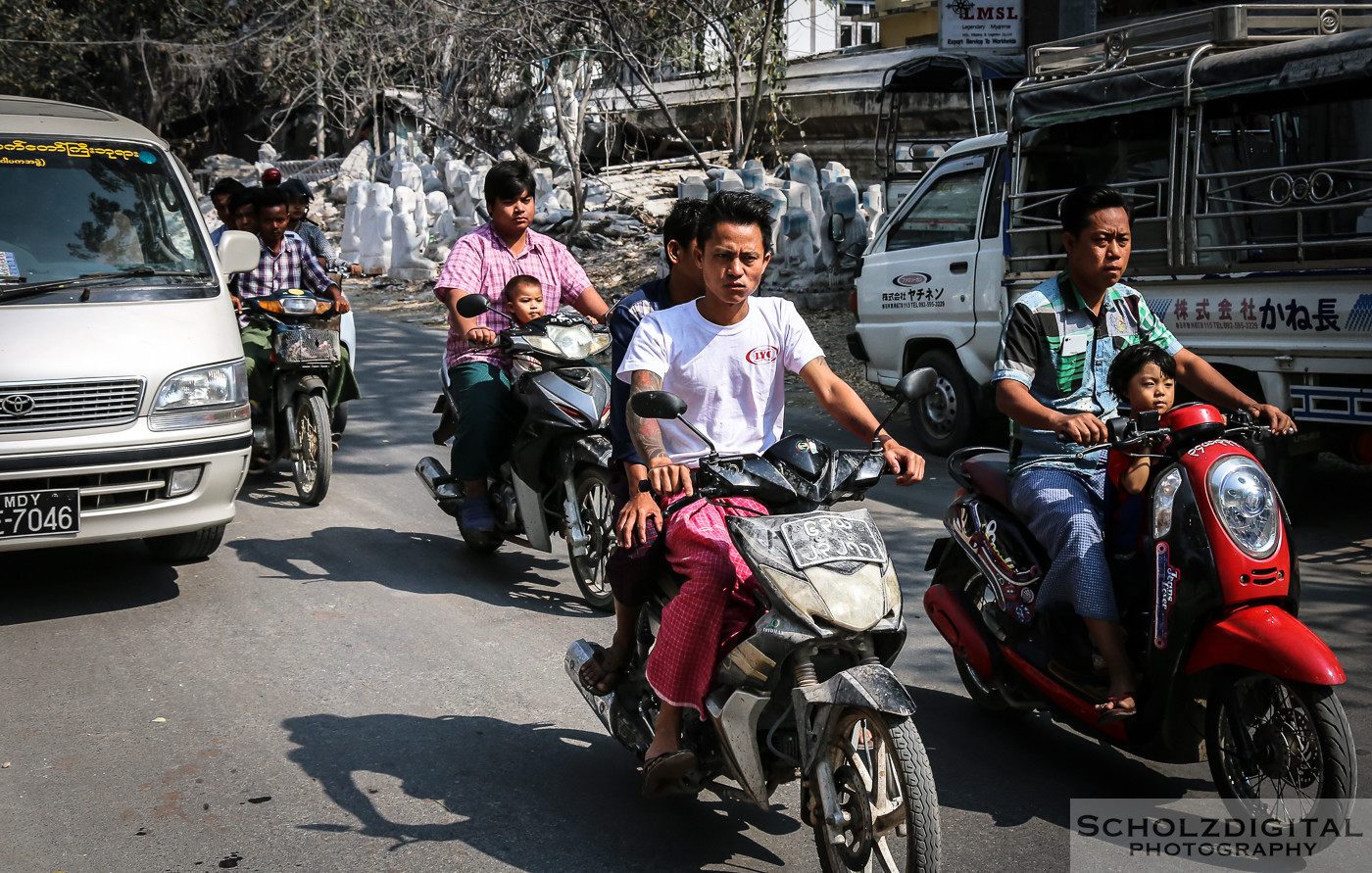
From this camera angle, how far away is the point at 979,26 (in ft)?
45.7

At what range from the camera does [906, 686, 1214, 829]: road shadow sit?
3.62 metres

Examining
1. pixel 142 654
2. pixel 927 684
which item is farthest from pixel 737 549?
pixel 142 654

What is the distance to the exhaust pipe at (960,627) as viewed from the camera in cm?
399

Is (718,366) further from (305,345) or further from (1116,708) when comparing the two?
(305,345)

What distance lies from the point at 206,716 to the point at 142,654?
767 millimetres

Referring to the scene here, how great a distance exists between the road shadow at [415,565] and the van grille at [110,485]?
80 cm

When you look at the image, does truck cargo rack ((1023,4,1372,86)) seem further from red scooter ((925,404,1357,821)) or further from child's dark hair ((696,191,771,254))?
child's dark hair ((696,191,771,254))

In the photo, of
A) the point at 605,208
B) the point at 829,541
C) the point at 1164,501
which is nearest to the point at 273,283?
the point at 829,541

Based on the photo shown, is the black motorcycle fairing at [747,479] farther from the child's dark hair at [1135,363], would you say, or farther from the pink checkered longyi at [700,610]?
the child's dark hair at [1135,363]

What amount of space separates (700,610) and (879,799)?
→ 0.66 m

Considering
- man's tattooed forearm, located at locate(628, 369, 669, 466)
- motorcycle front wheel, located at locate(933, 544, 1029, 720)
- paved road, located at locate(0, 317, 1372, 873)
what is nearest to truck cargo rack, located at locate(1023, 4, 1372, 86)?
paved road, located at locate(0, 317, 1372, 873)

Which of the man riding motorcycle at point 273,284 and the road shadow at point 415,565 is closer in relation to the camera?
the road shadow at point 415,565

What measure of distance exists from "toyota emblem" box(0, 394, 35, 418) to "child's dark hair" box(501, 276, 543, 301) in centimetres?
208

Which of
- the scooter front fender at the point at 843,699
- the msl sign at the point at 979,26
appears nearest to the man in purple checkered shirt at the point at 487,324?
the scooter front fender at the point at 843,699
